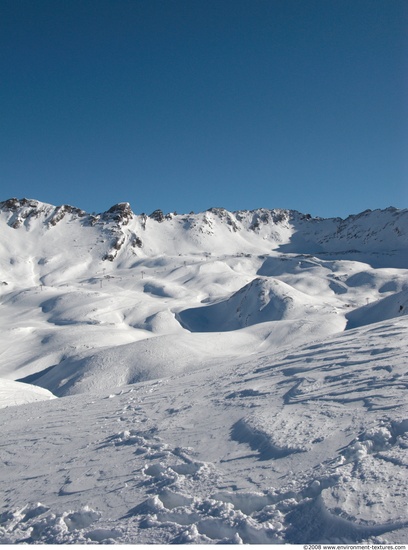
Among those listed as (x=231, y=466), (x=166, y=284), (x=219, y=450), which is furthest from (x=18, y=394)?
(x=166, y=284)

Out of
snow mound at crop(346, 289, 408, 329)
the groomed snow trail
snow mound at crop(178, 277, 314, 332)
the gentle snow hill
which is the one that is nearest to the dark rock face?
the gentle snow hill

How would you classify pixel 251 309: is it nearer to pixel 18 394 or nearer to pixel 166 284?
pixel 166 284

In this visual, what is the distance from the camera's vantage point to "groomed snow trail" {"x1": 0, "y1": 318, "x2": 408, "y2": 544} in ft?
16.6

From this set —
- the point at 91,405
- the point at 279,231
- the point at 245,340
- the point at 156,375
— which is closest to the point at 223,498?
the point at 91,405

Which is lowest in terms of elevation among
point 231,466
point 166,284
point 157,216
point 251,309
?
point 251,309

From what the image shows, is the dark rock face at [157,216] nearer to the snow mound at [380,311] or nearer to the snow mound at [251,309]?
the snow mound at [251,309]

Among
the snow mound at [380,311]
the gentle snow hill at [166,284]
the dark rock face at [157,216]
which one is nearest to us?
the gentle snow hill at [166,284]

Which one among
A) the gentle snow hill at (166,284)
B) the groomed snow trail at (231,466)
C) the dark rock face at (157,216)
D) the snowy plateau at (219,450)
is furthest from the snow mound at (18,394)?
the dark rock face at (157,216)

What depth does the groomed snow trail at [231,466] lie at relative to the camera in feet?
16.6

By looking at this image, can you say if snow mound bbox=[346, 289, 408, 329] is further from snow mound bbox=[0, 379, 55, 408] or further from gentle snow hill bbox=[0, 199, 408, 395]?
snow mound bbox=[0, 379, 55, 408]

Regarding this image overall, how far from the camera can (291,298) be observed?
57.8 m

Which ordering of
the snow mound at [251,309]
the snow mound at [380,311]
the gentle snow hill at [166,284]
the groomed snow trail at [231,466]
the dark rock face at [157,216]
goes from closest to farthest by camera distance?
the groomed snow trail at [231,466]
the gentle snow hill at [166,284]
the snow mound at [380,311]
the snow mound at [251,309]
the dark rock face at [157,216]

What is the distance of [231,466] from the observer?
21.7 feet

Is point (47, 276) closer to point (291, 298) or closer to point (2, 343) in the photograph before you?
point (2, 343)
